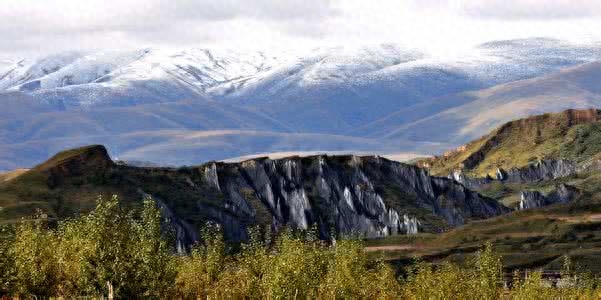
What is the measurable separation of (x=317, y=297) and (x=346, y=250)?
37.5 feet

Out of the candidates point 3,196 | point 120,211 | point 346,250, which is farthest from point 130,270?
point 3,196

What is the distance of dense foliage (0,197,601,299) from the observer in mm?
83062

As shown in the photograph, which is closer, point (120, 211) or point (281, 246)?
point (120, 211)

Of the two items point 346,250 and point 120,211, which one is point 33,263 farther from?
point 346,250

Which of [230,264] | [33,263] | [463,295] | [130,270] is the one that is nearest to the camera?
[130,270]

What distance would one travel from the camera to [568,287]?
365 ft

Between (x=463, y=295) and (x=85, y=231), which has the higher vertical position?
(x=85, y=231)

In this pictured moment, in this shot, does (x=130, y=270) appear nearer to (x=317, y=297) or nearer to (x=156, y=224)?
(x=156, y=224)

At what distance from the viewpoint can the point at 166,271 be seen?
93625 mm

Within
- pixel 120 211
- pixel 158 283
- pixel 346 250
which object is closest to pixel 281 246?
pixel 346 250

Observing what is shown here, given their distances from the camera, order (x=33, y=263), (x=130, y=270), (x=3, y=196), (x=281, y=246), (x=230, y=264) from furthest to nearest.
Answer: (x=3, y=196) → (x=230, y=264) → (x=281, y=246) → (x=33, y=263) → (x=130, y=270)

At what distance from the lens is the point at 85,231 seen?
88375 millimetres

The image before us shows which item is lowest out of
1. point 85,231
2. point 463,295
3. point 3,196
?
point 463,295

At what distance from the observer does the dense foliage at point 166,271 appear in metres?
83.1
